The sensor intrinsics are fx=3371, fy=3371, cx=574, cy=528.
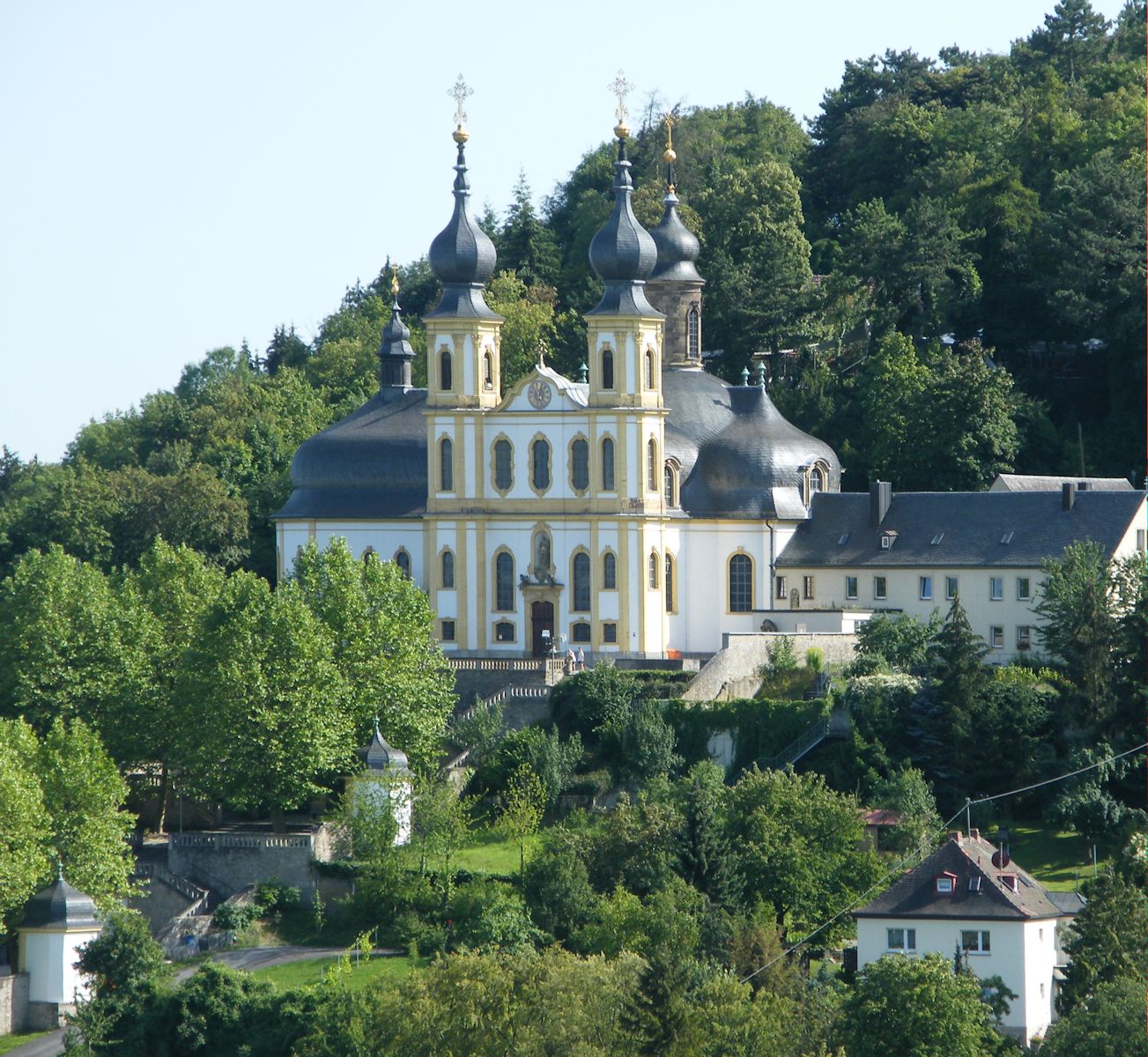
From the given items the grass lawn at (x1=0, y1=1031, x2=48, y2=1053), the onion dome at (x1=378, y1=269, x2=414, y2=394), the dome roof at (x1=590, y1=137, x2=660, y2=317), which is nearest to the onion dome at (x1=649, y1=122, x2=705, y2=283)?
the dome roof at (x1=590, y1=137, x2=660, y2=317)

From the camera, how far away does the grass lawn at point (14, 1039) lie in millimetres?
69188

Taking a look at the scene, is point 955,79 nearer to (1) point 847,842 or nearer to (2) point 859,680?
(2) point 859,680

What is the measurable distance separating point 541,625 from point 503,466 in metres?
4.17

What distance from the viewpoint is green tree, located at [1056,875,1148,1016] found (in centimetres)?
6147

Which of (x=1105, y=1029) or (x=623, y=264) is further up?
(x=623, y=264)

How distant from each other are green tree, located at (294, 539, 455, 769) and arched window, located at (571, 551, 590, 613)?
4522mm

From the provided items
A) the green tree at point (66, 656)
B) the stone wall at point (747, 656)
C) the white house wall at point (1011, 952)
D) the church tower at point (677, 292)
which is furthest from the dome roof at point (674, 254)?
the white house wall at point (1011, 952)

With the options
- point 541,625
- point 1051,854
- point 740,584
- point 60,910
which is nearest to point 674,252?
point 740,584

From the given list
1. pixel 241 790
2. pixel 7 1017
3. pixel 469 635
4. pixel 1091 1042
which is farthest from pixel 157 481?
pixel 1091 1042

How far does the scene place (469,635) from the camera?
86.3m

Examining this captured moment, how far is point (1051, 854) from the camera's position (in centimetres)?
7169

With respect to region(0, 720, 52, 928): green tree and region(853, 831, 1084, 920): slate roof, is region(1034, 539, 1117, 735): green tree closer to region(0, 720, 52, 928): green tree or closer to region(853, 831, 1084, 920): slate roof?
region(853, 831, 1084, 920): slate roof

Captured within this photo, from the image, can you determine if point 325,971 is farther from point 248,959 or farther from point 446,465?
point 446,465

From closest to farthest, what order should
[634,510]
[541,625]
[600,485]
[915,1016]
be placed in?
[915,1016] → [634,510] → [600,485] → [541,625]
